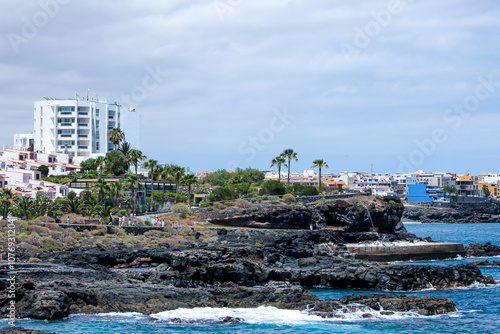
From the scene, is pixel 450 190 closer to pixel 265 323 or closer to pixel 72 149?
pixel 72 149

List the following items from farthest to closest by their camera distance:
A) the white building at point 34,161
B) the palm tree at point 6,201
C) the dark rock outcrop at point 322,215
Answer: the white building at point 34,161 → the dark rock outcrop at point 322,215 → the palm tree at point 6,201

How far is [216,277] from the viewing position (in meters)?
34.8

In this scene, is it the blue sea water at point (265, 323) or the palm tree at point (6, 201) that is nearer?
the blue sea water at point (265, 323)

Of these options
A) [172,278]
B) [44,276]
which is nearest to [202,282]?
[172,278]

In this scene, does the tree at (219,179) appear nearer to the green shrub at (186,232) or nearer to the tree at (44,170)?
the tree at (44,170)

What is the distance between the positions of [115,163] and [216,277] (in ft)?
259

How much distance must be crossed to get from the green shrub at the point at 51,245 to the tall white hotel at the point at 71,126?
84.6 meters

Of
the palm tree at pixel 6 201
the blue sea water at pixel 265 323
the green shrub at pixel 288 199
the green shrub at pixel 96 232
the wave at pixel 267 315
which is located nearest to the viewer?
the blue sea water at pixel 265 323

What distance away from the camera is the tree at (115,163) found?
109375 millimetres

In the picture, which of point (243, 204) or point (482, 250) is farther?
point (243, 204)

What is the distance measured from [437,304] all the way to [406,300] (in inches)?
58.2

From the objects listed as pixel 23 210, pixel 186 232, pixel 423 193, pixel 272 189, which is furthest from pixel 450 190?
pixel 23 210

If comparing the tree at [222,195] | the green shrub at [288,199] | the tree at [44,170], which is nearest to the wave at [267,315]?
the green shrub at [288,199]

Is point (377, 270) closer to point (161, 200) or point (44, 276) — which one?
point (44, 276)
